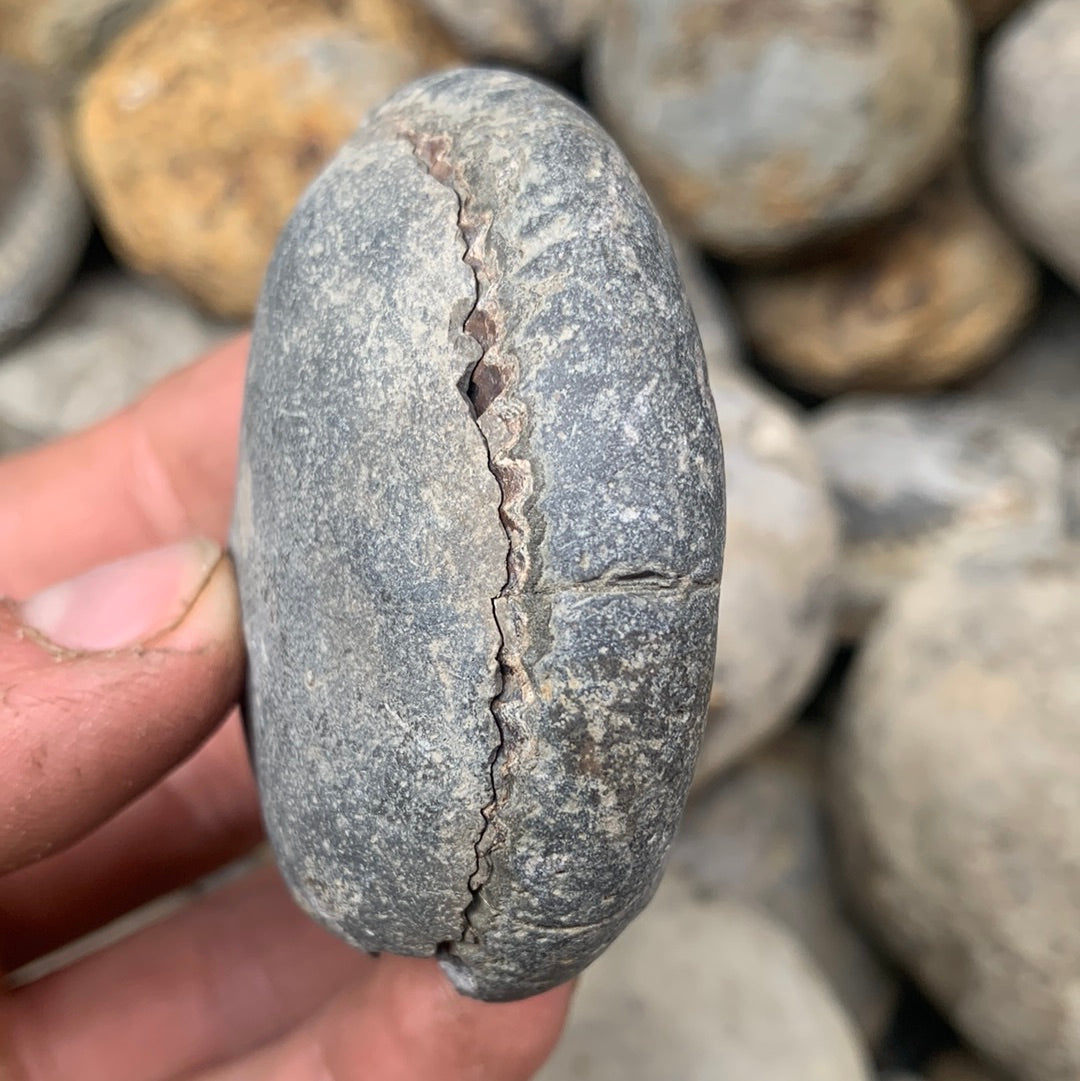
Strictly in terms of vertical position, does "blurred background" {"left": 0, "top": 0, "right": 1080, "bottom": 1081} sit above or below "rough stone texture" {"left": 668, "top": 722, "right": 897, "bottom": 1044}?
above

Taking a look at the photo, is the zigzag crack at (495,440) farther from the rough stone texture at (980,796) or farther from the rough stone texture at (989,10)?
the rough stone texture at (989,10)

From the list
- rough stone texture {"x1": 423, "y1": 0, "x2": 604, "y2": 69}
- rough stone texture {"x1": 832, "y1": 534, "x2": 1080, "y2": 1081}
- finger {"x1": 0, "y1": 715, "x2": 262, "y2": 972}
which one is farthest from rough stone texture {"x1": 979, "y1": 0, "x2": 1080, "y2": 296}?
finger {"x1": 0, "y1": 715, "x2": 262, "y2": 972}

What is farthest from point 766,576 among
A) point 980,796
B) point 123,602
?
point 123,602

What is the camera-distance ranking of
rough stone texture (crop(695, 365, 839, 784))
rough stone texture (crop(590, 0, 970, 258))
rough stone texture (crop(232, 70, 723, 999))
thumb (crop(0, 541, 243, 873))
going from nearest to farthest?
rough stone texture (crop(232, 70, 723, 999)), thumb (crop(0, 541, 243, 873)), rough stone texture (crop(695, 365, 839, 784)), rough stone texture (crop(590, 0, 970, 258))

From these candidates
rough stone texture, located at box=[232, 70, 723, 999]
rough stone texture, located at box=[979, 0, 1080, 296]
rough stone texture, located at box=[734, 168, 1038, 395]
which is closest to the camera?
rough stone texture, located at box=[232, 70, 723, 999]

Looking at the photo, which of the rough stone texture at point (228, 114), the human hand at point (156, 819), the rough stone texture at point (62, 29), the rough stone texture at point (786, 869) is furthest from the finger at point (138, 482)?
the rough stone texture at point (62, 29)

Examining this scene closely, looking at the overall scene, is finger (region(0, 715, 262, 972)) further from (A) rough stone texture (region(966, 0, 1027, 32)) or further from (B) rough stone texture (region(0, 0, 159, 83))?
(A) rough stone texture (region(966, 0, 1027, 32))

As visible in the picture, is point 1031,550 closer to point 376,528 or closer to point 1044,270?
point 1044,270

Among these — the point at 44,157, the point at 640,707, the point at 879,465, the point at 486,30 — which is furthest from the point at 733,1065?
the point at 44,157
